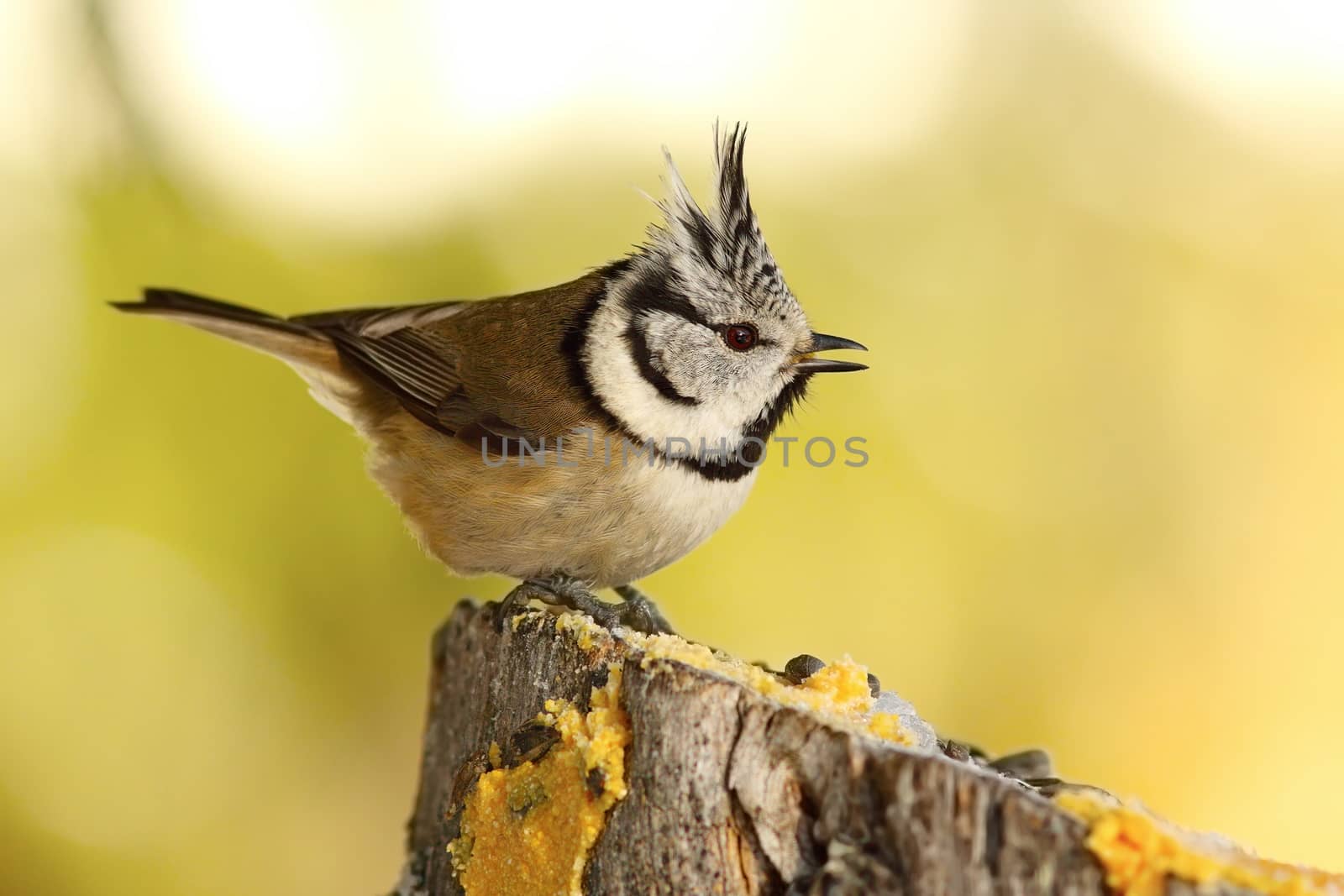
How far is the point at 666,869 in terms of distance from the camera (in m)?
1.43

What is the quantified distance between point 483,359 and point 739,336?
0.69m

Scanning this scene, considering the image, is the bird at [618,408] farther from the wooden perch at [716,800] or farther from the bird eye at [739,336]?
the wooden perch at [716,800]

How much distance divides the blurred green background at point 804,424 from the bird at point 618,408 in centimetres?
145

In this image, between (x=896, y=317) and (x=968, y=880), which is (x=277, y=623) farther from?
(x=968, y=880)

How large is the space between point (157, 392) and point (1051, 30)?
14.3 ft

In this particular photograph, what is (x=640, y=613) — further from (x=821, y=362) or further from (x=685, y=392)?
(x=821, y=362)

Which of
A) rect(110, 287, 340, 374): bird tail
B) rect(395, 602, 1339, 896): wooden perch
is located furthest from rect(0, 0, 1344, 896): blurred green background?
rect(395, 602, 1339, 896): wooden perch

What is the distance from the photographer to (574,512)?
2.31m

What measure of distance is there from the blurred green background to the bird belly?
68.0 inches

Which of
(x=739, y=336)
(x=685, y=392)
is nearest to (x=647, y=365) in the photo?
(x=685, y=392)

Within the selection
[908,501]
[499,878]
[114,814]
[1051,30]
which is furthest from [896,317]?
[114,814]

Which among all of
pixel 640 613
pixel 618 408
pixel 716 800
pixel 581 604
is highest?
pixel 618 408

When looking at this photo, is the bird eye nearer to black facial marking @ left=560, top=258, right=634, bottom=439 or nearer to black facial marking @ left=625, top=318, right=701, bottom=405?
black facial marking @ left=625, top=318, right=701, bottom=405

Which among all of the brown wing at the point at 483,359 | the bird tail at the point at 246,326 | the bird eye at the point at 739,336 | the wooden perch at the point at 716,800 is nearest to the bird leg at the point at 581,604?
the wooden perch at the point at 716,800
